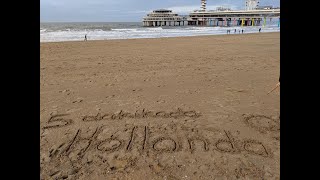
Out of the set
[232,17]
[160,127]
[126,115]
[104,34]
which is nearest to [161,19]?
[232,17]

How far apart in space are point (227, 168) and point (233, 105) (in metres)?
2.62

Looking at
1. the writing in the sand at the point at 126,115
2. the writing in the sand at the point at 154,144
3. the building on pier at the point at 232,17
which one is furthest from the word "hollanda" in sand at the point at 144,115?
the building on pier at the point at 232,17

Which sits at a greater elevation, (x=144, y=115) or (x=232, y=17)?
(x=232, y=17)

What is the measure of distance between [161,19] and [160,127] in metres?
76.6

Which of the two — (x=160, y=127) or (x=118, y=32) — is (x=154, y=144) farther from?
(x=118, y=32)

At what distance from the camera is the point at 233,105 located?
18.0ft

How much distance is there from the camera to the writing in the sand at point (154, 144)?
3553 millimetres

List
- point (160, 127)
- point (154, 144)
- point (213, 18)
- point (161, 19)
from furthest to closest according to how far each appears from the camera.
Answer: point (213, 18) → point (161, 19) → point (160, 127) → point (154, 144)

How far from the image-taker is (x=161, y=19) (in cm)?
7712

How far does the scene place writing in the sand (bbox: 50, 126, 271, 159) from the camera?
3553 mm

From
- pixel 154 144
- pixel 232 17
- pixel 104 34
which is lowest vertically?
pixel 154 144

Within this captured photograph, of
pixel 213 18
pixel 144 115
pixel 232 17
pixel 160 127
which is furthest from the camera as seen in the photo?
pixel 213 18
